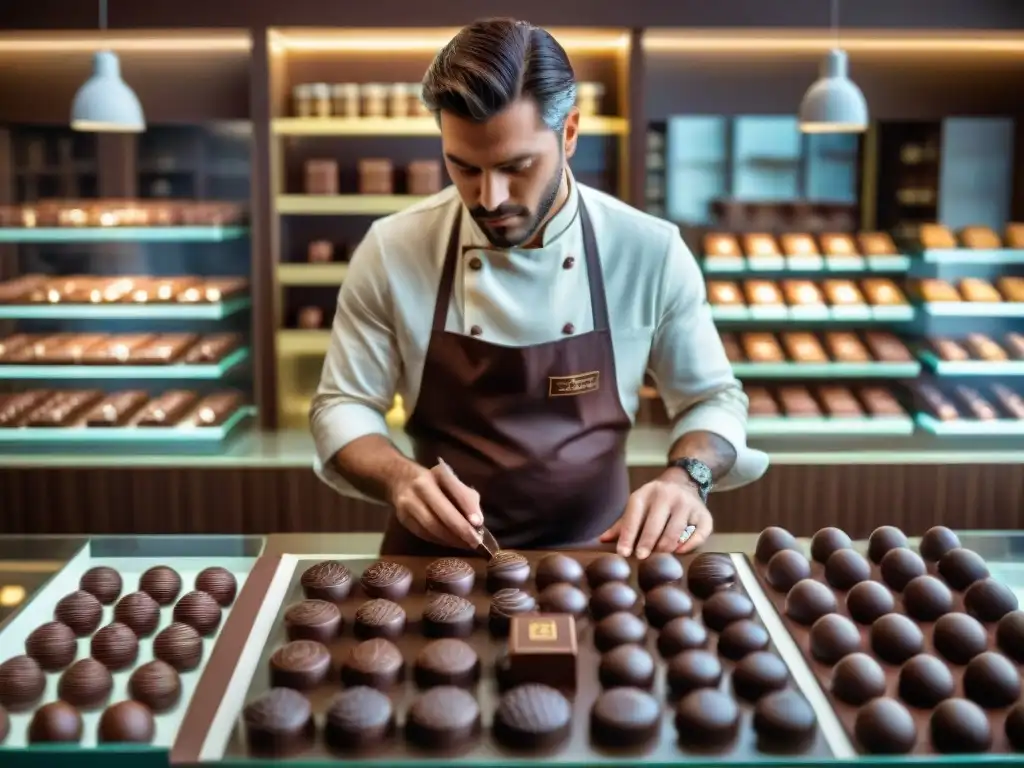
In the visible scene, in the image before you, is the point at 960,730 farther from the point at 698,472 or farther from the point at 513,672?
the point at 698,472

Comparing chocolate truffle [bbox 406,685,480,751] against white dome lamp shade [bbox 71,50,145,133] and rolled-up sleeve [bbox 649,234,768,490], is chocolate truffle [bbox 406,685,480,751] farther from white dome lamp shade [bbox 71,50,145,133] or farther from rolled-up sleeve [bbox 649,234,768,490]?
white dome lamp shade [bbox 71,50,145,133]

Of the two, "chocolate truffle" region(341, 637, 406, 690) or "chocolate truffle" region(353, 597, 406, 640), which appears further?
"chocolate truffle" region(353, 597, 406, 640)

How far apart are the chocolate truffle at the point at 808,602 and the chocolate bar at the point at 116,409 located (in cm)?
324

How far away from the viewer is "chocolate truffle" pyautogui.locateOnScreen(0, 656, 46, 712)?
1212mm

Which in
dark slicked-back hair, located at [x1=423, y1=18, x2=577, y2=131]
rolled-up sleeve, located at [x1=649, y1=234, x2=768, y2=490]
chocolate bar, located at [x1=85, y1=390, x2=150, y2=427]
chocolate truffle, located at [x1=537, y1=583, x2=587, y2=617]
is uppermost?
dark slicked-back hair, located at [x1=423, y1=18, x2=577, y2=131]

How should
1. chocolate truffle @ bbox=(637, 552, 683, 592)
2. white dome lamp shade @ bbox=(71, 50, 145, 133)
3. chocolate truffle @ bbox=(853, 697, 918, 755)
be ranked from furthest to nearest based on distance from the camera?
white dome lamp shade @ bbox=(71, 50, 145, 133) → chocolate truffle @ bbox=(637, 552, 683, 592) → chocolate truffle @ bbox=(853, 697, 918, 755)

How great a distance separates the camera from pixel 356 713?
1.09 meters

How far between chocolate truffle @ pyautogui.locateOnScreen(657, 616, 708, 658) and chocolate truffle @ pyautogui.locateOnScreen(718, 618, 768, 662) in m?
0.02

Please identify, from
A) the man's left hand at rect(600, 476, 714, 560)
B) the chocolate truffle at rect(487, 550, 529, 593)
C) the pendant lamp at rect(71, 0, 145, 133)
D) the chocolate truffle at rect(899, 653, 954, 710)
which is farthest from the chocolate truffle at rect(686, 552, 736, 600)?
the pendant lamp at rect(71, 0, 145, 133)

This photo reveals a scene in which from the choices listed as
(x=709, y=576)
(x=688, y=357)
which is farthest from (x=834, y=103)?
(x=709, y=576)

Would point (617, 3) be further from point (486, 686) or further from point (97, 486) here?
point (486, 686)

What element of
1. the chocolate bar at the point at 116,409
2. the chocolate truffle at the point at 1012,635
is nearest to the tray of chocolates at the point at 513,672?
the chocolate truffle at the point at 1012,635

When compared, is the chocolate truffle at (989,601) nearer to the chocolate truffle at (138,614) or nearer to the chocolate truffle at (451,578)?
the chocolate truffle at (451,578)

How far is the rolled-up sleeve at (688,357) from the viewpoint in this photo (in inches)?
85.0
